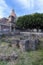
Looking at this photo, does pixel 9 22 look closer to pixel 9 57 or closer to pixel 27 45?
pixel 27 45

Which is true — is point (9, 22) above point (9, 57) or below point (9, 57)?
above

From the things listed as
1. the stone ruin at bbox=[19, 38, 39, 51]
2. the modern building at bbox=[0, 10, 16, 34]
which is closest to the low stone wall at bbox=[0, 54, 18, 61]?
the stone ruin at bbox=[19, 38, 39, 51]

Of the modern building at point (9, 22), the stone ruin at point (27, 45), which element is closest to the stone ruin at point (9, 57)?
the stone ruin at point (27, 45)

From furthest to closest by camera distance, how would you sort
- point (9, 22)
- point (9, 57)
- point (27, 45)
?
point (9, 22), point (27, 45), point (9, 57)

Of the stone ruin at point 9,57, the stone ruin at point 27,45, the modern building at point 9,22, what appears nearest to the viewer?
the stone ruin at point 9,57

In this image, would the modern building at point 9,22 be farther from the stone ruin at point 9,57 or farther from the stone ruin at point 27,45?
the stone ruin at point 9,57

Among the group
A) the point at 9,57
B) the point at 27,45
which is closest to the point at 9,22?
the point at 27,45

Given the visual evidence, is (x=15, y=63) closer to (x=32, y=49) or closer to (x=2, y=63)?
(x=2, y=63)

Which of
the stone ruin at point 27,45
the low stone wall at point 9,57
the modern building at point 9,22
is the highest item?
the modern building at point 9,22

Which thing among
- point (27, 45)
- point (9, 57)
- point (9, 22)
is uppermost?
point (9, 22)

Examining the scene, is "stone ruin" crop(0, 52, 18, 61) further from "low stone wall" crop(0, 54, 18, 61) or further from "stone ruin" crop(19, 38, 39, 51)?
"stone ruin" crop(19, 38, 39, 51)

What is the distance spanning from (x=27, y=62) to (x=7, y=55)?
2.37 m

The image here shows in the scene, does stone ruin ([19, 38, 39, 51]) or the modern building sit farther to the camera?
the modern building

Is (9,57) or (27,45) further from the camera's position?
(27,45)
